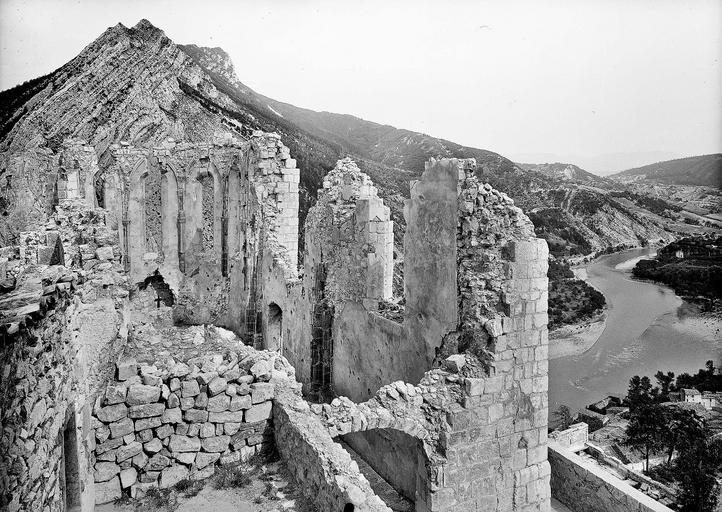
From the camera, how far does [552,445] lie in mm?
9828

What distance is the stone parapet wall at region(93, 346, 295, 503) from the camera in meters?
5.35

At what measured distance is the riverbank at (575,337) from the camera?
5253 cm

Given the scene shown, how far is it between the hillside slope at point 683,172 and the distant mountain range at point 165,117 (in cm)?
2728

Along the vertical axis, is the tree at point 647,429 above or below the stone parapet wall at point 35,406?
below

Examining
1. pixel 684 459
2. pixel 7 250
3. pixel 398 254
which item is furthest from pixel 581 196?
pixel 7 250

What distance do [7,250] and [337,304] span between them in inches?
251

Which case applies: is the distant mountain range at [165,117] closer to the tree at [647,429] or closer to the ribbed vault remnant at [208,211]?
the ribbed vault remnant at [208,211]

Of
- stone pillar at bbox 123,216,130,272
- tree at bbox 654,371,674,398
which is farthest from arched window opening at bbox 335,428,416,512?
tree at bbox 654,371,674,398

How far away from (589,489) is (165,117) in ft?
74.9

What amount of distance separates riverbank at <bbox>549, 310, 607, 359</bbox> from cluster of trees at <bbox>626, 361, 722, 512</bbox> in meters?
10.6

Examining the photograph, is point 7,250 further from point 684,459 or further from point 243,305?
point 684,459

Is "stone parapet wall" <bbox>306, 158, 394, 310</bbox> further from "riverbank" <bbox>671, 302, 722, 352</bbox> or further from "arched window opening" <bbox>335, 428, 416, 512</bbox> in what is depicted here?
"riverbank" <bbox>671, 302, 722, 352</bbox>

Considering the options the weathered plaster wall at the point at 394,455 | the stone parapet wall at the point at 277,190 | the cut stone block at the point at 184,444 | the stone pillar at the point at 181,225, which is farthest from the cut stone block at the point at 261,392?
the stone pillar at the point at 181,225

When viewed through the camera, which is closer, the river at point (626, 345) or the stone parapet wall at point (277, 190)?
the stone parapet wall at point (277, 190)
